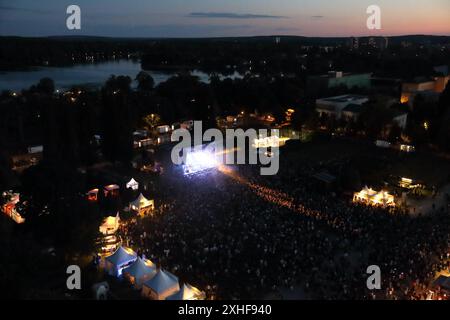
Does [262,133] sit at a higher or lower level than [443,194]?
higher

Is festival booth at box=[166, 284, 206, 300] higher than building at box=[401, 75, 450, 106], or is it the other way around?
building at box=[401, 75, 450, 106]

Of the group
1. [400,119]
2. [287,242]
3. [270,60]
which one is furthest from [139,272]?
[270,60]

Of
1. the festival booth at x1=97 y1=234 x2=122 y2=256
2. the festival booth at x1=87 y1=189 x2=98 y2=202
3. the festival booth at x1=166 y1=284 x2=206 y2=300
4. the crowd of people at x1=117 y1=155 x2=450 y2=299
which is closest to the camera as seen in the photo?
the festival booth at x1=166 y1=284 x2=206 y2=300

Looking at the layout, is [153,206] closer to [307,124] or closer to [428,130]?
[307,124]

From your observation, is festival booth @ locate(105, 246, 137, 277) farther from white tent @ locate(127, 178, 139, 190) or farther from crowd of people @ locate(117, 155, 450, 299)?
white tent @ locate(127, 178, 139, 190)

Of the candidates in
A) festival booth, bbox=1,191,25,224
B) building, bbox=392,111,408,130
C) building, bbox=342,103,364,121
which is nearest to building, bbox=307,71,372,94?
building, bbox=342,103,364,121
